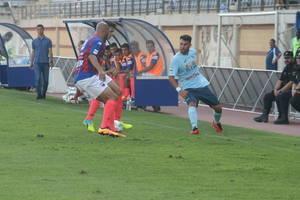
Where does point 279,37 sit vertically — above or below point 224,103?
above

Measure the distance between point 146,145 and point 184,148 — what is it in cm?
63

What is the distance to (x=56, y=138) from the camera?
562 inches

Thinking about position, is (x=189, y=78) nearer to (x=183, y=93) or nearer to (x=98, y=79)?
(x=183, y=93)

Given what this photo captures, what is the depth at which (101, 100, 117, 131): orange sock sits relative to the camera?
1441cm

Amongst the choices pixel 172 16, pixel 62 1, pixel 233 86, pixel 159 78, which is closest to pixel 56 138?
pixel 159 78

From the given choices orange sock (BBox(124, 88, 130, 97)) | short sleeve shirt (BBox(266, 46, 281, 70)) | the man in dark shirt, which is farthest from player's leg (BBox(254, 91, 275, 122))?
short sleeve shirt (BBox(266, 46, 281, 70))

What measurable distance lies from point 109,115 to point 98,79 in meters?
0.65

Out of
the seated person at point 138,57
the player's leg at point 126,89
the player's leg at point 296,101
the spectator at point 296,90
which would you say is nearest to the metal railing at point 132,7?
the seated person at point 138,57

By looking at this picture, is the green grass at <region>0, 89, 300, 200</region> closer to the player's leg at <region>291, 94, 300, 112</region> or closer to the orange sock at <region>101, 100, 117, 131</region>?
the orange sock at <region>101, 100, 117, 131</region>

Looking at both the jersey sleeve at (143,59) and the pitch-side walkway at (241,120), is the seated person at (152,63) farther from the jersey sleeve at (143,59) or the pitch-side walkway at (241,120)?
the pitch-side walkway at (241,120)

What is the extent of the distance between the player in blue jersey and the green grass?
1.10ft

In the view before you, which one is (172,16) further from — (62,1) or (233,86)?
(62,1)

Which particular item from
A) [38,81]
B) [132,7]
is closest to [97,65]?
[38,81]

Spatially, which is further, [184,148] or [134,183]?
[184,148]
